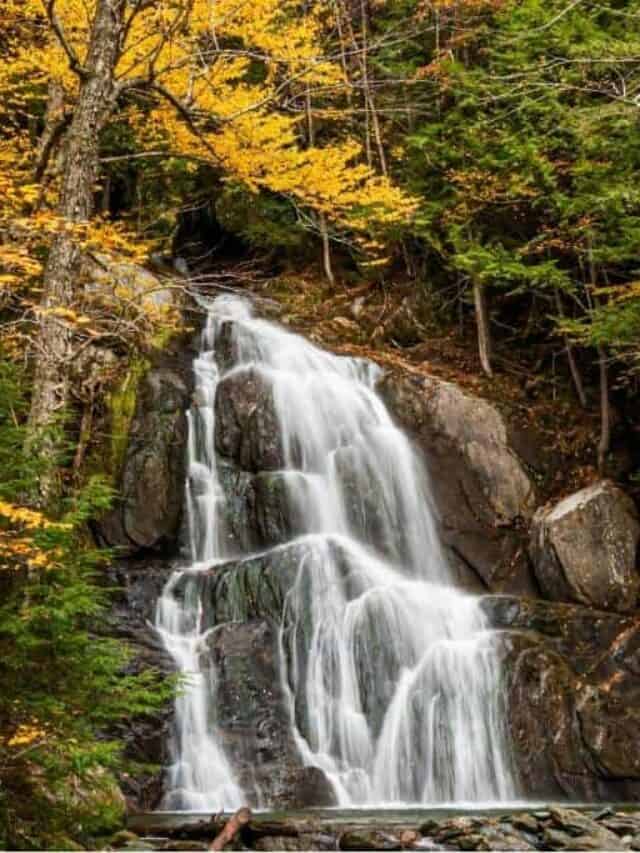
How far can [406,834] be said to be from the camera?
6.79m

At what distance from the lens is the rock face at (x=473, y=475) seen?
40.4ft

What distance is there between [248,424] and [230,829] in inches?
261

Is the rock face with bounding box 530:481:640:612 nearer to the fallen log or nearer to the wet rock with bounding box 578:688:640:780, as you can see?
the wet rock with bounding box 578:688:640:780

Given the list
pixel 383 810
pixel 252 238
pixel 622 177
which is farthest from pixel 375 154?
pixel 383 810

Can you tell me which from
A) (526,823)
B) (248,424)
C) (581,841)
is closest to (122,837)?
(526,823)

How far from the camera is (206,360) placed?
13805mm

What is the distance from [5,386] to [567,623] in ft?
25.7

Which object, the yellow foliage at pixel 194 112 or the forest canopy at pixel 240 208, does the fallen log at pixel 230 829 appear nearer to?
the forest canopy at pixel 240 208

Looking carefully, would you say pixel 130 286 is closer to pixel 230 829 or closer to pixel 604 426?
pixel 230 829

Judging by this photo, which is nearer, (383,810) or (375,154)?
(383,810)

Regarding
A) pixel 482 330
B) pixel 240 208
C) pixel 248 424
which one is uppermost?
pixel 240 208

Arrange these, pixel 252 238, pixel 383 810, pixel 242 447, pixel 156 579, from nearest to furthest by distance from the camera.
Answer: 1. pixel 383 810
2. pixel 156 579
3. pixel 242 447
4. pixel 252 238

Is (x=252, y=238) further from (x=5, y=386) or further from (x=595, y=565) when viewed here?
(x=5, y=386)

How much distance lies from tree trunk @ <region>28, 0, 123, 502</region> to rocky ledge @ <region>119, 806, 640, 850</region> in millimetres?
2890
